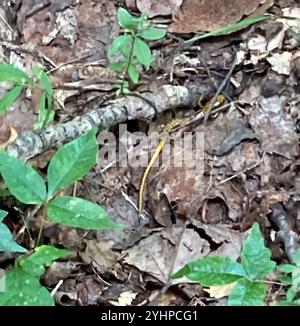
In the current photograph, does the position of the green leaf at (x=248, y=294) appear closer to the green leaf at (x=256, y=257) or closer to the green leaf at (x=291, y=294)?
the green leaf at (x=256, y=257)

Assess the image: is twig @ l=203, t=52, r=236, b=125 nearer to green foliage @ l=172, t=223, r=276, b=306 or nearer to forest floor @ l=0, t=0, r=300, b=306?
forest floor @ l=0, t=0, r=300, b=306

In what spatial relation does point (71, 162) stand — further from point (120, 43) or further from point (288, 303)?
point (288, 303)

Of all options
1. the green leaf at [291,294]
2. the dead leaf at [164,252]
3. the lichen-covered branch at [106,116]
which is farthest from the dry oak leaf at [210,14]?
the green leaf at [291,294]

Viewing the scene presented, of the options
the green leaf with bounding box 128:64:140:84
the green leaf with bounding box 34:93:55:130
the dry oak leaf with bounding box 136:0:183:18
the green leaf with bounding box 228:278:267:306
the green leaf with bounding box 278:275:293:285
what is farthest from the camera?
the dry oak leaf with bounding box 136:0:183:18

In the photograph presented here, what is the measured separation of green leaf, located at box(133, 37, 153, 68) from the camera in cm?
237

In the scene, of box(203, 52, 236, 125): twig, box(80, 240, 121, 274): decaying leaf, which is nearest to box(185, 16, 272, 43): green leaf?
box(203, 52, 236, 125): twig

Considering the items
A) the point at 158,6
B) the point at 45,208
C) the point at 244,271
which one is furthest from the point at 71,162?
the point at 158,6

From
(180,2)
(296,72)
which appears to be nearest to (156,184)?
(296,72)

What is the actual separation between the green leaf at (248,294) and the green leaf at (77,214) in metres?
0.41

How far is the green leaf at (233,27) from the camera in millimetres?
2742

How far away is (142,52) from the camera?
238 centimetres
